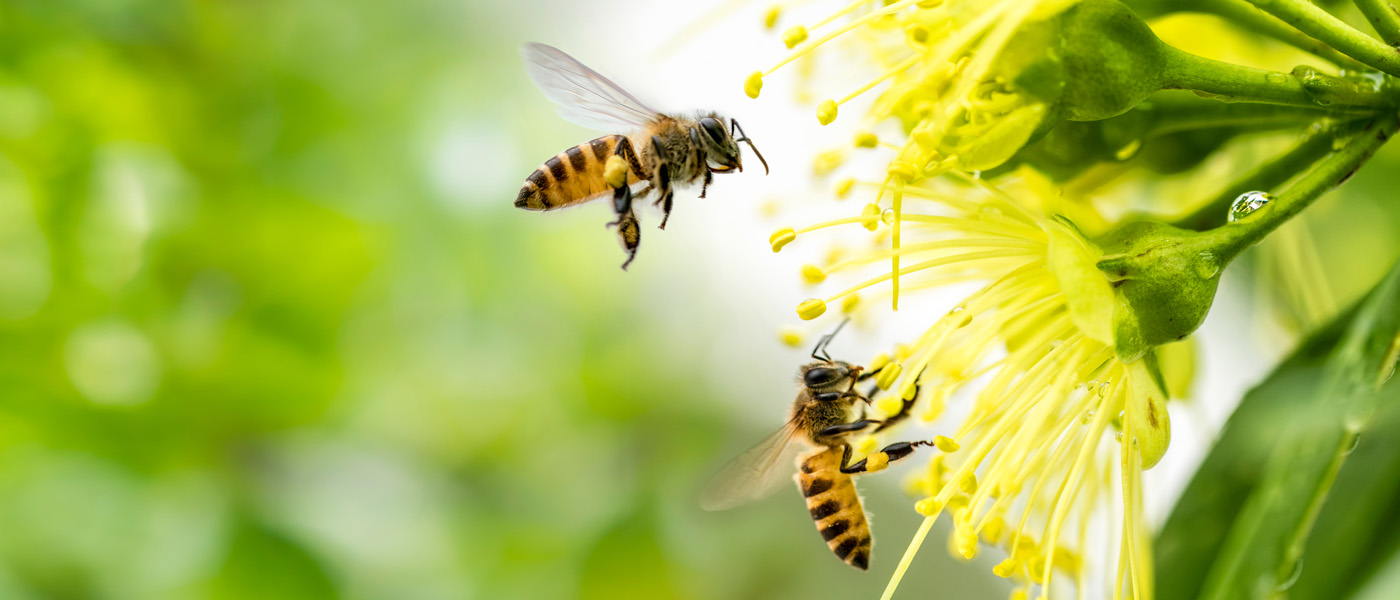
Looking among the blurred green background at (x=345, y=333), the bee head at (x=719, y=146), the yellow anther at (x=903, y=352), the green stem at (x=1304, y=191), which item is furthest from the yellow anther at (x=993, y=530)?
the blurred green background at (x=345, y=333)

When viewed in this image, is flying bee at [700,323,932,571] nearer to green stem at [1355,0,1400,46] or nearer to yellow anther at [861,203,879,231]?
yellow anther at [861,203,879,231]

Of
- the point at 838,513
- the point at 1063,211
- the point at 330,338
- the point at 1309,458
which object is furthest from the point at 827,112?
the point at 330,338

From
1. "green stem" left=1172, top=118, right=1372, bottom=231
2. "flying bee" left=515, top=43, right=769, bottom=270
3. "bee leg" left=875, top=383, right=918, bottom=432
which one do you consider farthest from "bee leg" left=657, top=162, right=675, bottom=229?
"green stem" left=1172, top=118, right=1372, bottom=231

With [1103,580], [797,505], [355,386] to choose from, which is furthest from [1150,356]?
[797,505]

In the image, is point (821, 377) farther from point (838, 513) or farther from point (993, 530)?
point (993, 530)

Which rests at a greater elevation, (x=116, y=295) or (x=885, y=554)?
(x=116, y=295)

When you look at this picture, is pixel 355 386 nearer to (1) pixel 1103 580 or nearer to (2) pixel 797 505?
(2) pixel 797 505

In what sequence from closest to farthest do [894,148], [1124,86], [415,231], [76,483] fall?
[1124,86] → [894,148] → [76,483] → [415,231]
